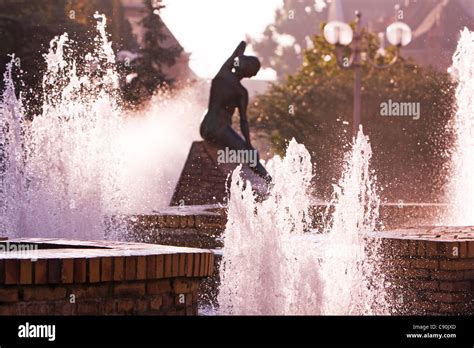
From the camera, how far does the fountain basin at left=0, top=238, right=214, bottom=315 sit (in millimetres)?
5566

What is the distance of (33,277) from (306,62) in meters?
43.2

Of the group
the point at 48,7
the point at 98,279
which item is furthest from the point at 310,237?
the point at 48,7

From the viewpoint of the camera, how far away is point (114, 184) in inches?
534

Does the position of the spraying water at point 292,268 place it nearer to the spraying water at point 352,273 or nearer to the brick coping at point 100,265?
the spraying water at point 352,273

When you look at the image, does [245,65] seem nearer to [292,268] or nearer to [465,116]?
[465,116]

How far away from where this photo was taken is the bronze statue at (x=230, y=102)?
17609 millimetres

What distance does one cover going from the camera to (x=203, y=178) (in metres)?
18.1

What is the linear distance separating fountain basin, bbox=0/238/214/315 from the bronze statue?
432 inches

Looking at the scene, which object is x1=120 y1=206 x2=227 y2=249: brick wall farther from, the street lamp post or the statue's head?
the street lamp post

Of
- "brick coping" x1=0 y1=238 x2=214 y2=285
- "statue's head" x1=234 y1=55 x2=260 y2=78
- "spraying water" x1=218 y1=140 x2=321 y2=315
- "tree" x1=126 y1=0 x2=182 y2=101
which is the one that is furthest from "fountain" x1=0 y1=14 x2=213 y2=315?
"tree" x1=126 y1=0 x2=182 y2=101

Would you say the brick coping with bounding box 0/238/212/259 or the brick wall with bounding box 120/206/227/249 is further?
the brick wall with bounding box 120/206/227/249

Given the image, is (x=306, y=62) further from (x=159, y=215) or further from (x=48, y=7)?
(x=159, y=215)

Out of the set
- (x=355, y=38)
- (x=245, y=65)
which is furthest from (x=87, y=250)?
(x=355, y=38)

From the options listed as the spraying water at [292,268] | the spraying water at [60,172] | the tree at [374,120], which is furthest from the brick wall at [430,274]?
the tree at [374,120]
